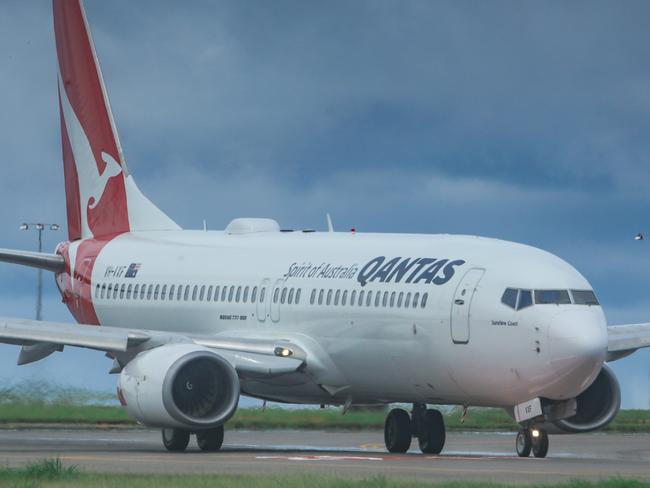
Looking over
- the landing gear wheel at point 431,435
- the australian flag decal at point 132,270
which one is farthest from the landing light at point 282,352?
the australian flag decal at point 132,270

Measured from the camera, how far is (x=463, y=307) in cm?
3119

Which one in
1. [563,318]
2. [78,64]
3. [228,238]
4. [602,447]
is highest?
[78,64]

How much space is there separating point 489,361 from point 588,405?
159 inches

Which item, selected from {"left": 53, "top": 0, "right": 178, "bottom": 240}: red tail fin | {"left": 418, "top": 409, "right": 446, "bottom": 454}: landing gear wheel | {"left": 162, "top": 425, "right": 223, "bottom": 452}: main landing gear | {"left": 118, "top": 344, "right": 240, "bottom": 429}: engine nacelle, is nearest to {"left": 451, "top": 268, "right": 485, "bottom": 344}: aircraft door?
{"left": 418, "top": 409, "right": 446, "bottom": 454}: landing gear wheel

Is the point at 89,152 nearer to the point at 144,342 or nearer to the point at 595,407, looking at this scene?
the point at 144,342

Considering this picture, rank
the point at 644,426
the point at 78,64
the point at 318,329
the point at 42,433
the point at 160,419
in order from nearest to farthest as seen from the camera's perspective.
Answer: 1. the point at 160,419
2. the point at 318,329
3. the point at 42,433
4. the point at 78,64
5. the point at 644,426

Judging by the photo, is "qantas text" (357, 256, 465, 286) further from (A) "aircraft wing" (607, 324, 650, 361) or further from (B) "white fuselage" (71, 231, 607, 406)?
(A) "aircraft wing" (607, 324, 650, 361)

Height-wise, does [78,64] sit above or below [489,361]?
above

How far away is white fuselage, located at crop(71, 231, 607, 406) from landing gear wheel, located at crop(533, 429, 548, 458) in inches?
33.6

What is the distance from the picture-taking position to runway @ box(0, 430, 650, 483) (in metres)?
26.1

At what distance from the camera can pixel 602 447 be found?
38.8m

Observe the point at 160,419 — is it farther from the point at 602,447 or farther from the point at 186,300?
the point at 602,447

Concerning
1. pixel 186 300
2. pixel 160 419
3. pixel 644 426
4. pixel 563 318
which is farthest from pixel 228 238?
pixel 644 426

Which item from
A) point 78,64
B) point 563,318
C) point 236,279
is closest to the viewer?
point 563,318
